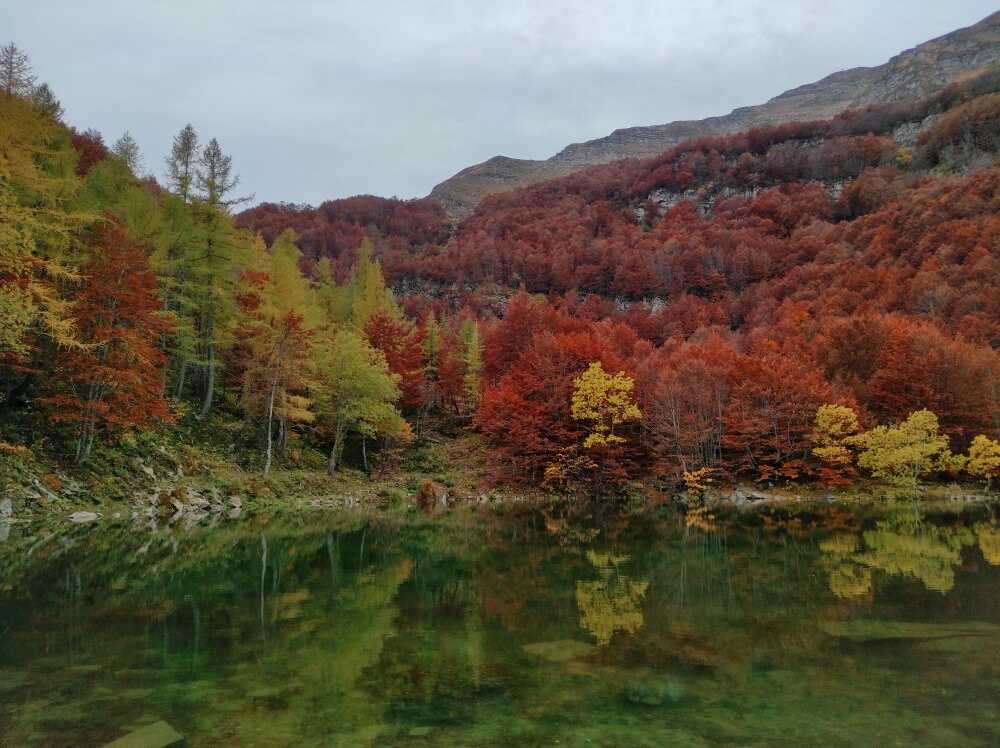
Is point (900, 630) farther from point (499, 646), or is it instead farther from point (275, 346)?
point (275, 346)

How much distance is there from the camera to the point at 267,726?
230 inches

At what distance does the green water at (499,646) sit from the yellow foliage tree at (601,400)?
897 inches

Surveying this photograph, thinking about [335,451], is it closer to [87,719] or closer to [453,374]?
[453,374]

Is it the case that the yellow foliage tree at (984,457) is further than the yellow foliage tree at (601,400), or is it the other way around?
the yellow foliage tree at (601,400)

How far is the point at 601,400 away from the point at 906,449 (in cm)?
1887

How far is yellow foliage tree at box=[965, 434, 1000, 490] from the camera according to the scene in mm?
38688

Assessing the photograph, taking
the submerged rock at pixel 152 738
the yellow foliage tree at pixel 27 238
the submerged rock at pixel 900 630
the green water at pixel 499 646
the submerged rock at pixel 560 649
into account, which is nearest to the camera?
the submerged rock at pixel 152 738

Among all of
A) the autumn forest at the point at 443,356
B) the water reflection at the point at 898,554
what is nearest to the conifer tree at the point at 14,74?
the autumn forest at the point at 443,356

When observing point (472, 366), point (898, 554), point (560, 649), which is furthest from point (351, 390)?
point (560, 649)

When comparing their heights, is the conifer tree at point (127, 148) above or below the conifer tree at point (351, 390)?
above

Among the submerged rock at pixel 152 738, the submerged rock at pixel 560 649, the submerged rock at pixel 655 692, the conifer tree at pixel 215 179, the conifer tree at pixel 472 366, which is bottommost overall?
the submerged rock at pixel 560 649

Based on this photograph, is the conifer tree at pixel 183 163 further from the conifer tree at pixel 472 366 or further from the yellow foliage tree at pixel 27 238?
the conifer tree at pixel 472 366

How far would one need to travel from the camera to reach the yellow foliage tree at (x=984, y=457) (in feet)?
127

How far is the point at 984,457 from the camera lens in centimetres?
3916
